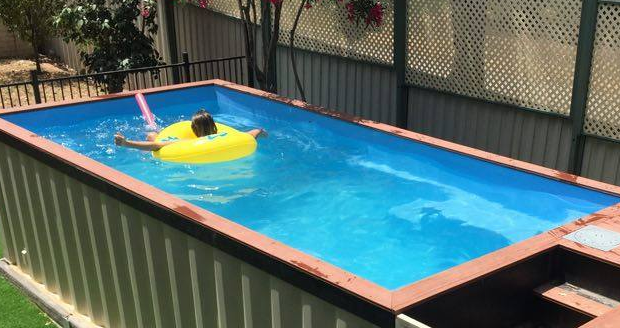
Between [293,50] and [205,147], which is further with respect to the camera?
[293,50]

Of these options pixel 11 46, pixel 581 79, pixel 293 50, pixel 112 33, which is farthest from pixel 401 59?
pixel 11 46

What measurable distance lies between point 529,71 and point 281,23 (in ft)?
13.5

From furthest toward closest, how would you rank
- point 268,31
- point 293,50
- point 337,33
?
1. point 268,31
2. point 293,50
3. point 337,33

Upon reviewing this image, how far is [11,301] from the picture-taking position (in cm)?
579

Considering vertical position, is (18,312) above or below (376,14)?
below

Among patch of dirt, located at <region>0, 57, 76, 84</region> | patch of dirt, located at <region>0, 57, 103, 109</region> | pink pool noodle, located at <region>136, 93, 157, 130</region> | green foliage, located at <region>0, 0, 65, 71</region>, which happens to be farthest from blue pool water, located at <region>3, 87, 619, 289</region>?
patch of dirt, located at <region>0, 57, 76, 84</region>

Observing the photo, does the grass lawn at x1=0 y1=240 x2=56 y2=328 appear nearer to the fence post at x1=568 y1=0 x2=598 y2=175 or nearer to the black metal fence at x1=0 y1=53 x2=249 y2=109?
the black metal fence at x1=0 y1=53 x2=249 y2=109

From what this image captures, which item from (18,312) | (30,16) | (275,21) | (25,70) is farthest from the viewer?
(25,70)

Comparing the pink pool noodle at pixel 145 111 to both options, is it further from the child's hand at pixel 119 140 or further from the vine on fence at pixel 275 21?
the vine on fence at pixel 275 21

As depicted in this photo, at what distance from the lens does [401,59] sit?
313 inches

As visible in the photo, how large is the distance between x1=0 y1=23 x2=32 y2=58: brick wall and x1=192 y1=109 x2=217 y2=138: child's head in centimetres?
1273

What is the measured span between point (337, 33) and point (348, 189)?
3.14m

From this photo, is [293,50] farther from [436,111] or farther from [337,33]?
[436,111]

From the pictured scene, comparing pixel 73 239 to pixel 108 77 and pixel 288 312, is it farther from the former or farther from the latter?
pixel 108 77
